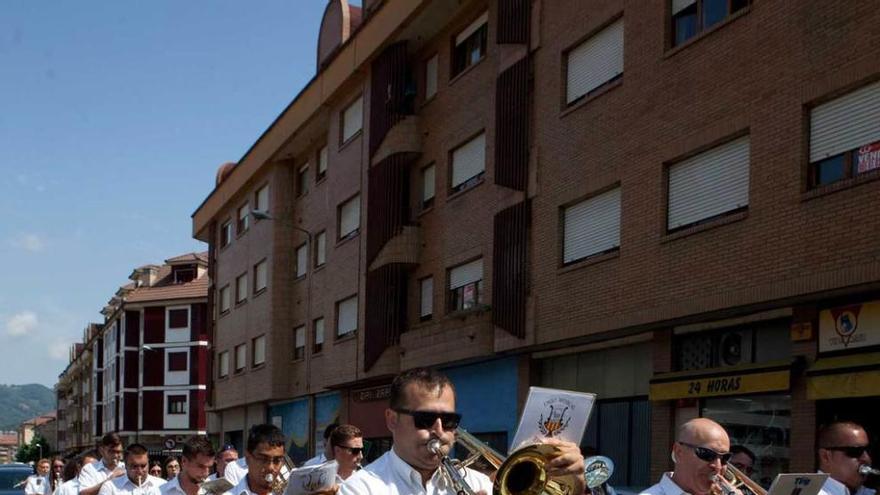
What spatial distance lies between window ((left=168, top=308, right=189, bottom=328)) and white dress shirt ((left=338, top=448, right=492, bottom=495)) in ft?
201

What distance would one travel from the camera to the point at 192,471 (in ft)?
28.0

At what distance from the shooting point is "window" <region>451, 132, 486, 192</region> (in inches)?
863

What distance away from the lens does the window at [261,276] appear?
35.6 meters

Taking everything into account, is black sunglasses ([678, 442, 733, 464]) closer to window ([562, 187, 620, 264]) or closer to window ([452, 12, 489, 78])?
window ([562, 187, 620, 264])

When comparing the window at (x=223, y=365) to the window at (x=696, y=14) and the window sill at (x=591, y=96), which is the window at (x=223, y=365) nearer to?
the window sill at (x=591, y=96)

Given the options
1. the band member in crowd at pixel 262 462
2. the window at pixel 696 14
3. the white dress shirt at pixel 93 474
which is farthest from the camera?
the window at pixel 696 14

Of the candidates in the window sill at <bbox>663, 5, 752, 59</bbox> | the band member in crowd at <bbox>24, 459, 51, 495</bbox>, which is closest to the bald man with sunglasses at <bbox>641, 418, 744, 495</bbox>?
the window sill at <bbox>663, 5, 752, 59</bbox>

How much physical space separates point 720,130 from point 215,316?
101 feet

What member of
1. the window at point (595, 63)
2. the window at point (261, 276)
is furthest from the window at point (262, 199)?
the window at point (595, 63)

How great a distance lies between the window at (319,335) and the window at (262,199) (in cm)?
582

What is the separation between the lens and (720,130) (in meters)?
14.4

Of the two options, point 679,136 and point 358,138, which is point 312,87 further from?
point 679,136

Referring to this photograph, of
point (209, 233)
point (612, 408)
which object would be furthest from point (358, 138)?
point (209, 233)

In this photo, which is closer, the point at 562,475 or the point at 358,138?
the point at 562,475
